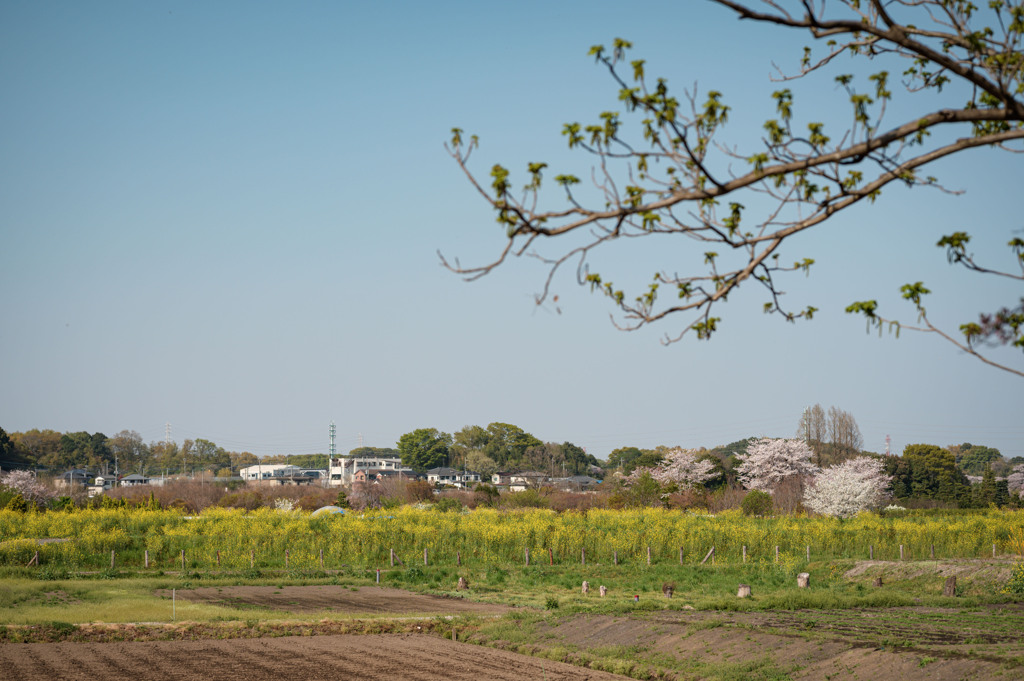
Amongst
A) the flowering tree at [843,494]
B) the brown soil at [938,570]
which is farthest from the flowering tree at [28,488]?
the brown soil at [938,570]

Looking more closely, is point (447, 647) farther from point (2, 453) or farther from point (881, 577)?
point (2, 453)

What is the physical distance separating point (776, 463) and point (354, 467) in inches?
2396

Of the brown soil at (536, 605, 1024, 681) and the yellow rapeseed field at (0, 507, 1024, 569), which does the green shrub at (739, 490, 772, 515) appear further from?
the brown soil at (536, 605, 1024, 681)

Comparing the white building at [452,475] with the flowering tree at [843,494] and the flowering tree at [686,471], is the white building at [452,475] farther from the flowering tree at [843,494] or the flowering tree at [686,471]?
the flowering tree at [843,494]

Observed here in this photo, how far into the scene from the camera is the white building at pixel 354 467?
106375 millimetres

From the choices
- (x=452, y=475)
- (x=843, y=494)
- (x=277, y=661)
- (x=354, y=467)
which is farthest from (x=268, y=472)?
(x=277, y=661)

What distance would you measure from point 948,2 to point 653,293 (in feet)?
9.40

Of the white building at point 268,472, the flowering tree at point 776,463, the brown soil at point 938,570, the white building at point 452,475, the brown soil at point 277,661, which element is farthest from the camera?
the white building at point 268,472

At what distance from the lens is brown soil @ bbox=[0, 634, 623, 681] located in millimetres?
15328

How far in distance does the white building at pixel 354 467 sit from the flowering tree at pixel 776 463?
49.9m

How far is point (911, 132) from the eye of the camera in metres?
5.53

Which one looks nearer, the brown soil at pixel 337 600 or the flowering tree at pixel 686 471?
the brown soil at pixel 337 600

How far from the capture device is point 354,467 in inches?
4299

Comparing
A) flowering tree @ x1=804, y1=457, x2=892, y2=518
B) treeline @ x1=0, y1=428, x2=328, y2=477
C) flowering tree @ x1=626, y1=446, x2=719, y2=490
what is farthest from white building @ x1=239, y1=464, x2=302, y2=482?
flowering tree @ x1=804, y1=457, x2=892, y2=518
